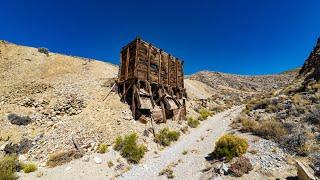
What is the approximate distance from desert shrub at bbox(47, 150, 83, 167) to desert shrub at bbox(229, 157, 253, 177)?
9376 millimetres

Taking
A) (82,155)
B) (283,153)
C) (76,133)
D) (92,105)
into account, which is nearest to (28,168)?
(82,155)

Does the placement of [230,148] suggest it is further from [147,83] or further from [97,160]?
[147,83]

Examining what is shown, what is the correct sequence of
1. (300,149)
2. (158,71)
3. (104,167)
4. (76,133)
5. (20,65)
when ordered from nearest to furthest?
1. (300,149)
2. (104,167)
3. (76,133)
4. (158,71)
5. (20,65)

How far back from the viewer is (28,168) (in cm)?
1262

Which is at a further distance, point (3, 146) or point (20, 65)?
point (20, 65)

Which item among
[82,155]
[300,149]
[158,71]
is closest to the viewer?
[300,149]

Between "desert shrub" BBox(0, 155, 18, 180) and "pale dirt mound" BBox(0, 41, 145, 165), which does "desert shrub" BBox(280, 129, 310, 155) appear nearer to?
"pale dirt mound" BBox(0, 41, 145, 165)

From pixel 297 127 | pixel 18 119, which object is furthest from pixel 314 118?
pixel 18 119

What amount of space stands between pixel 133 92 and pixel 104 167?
919 centimetres

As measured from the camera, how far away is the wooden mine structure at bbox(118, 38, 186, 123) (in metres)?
21.2

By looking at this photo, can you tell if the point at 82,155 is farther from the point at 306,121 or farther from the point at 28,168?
the point at 306,121

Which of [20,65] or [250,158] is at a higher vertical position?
[20,65]

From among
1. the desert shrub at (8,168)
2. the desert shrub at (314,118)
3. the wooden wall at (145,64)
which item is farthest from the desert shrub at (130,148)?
the desert shrub at (314,118)

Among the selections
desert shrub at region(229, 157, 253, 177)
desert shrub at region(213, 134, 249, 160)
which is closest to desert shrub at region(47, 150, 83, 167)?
desert shrub at region(213, 134, 249, 160)
